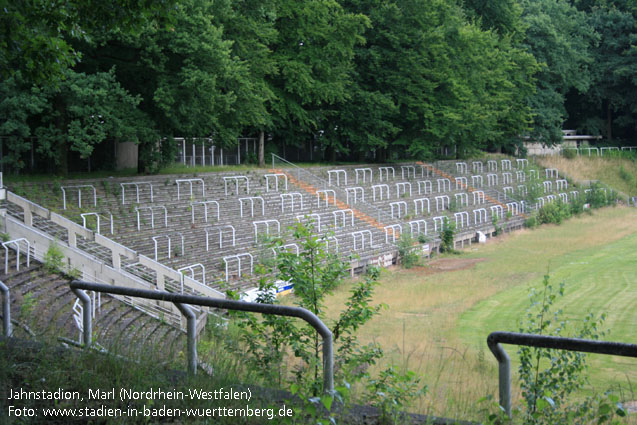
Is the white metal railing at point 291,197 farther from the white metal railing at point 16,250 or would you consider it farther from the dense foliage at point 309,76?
the white metal railing at point 16,250

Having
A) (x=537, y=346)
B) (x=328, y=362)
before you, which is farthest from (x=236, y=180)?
(x=537, y=346)

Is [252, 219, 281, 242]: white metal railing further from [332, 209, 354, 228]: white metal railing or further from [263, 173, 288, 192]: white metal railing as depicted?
[263, 173, 288, 192]: white metal railing

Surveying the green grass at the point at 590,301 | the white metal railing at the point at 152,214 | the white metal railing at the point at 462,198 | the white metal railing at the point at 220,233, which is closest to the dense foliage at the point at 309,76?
the white metal railing at the point at 152,214

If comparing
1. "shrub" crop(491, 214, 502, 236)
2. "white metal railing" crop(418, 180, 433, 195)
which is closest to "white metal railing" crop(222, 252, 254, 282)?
"shrub" crop(491, 214, 502, 236)

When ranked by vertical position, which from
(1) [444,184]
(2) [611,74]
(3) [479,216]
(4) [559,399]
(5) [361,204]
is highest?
(2) [611,74]

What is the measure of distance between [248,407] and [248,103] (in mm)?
25242

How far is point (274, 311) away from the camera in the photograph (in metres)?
4.71

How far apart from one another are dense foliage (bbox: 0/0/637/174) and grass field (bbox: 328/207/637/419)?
296 inches

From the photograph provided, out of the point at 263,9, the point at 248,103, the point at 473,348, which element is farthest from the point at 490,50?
the point at 473,348

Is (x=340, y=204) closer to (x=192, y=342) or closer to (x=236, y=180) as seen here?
(x=236, y=180)

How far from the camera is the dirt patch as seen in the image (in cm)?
2883

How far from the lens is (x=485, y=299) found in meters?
22.6

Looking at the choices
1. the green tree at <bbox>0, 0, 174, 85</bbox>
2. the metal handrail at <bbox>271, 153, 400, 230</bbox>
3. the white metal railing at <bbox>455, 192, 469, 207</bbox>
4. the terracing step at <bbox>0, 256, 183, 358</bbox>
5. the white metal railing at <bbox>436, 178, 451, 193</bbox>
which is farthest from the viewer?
the white metal railing at <bbox>436, 178, 451, 193</bbox>

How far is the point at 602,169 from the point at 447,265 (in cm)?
3813
